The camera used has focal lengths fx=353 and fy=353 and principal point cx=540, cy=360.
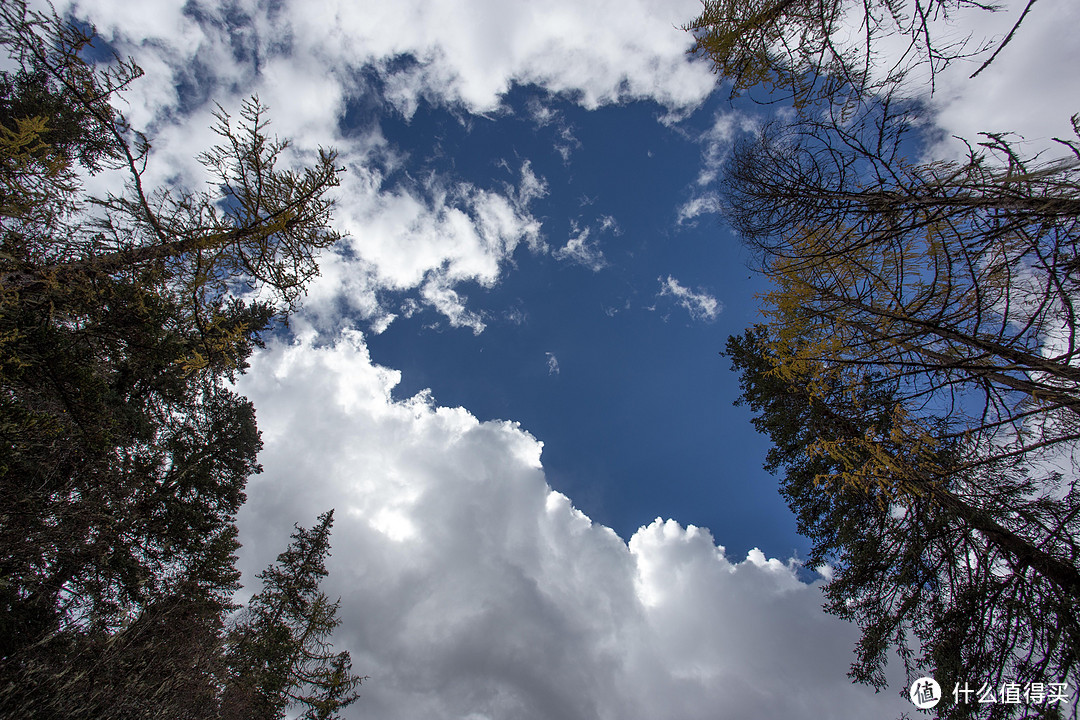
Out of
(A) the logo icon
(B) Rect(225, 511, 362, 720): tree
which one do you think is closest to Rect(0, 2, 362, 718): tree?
(B) Rect(225, 511, 362, 720): tree

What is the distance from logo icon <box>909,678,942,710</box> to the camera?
16.9 ft

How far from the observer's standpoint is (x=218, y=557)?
9.26 metres

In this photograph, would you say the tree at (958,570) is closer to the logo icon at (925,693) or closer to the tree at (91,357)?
the logo icon at (925,693)

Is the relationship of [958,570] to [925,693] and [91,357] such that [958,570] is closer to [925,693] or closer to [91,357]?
[925,693]

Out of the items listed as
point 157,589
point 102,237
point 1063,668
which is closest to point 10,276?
point 102,237

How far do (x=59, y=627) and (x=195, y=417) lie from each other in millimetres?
4221

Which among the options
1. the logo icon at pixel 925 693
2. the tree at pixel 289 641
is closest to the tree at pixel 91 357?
the tree at pixel 289 641

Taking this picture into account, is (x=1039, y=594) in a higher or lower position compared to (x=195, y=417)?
lower

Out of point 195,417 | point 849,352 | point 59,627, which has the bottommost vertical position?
point 59,627

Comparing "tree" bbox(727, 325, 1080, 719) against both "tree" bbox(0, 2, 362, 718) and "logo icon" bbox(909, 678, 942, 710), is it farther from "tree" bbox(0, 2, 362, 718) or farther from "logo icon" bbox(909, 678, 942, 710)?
"tree" bbox(0, 2, 362, 718)

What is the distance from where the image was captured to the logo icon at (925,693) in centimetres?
514

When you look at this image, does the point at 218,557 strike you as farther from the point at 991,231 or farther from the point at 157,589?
the point at 991,231

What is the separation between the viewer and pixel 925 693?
17.3 ft

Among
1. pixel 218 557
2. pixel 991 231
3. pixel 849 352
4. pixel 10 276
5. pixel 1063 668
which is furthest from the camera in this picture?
pixel 218 557
